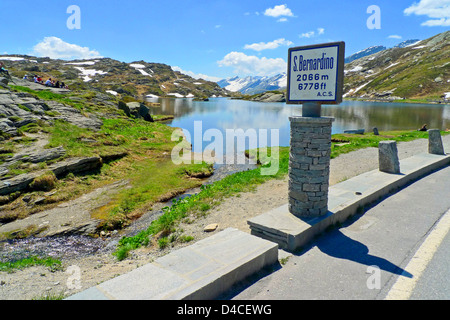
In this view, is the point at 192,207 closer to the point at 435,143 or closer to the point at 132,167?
the point at 132,167

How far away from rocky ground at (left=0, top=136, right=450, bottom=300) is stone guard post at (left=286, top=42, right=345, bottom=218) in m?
2.66

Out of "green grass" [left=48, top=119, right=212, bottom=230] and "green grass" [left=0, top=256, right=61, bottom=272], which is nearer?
"green grass" [left=0, top=256, right=61, bottom=272]

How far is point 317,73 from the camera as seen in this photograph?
305 inches

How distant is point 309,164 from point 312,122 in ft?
3.84

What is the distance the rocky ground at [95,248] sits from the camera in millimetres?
6832

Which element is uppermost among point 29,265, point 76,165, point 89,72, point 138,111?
point 89,72

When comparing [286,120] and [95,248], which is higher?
[286,120]

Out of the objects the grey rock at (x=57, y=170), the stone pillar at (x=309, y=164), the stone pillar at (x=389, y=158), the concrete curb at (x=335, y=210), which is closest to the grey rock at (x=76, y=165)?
the grey rock at (x=57, y=170)

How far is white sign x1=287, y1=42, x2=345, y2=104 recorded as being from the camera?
24.5 feet

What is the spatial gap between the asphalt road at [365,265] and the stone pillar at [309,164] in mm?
974

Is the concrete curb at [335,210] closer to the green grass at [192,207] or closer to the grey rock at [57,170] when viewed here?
the green grass at [192,207]

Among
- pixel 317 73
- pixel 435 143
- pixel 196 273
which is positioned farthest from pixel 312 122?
pixel 435 143

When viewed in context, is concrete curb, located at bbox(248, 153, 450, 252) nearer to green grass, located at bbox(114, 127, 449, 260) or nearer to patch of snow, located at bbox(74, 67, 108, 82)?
green grass, located at bbox(114, 127, 449, 260)

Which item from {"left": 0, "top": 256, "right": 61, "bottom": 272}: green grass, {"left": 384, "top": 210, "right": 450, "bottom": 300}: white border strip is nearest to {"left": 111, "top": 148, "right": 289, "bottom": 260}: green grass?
{"left": 0, "top": 256, "right": 61, "bottom": 272}: green grass
